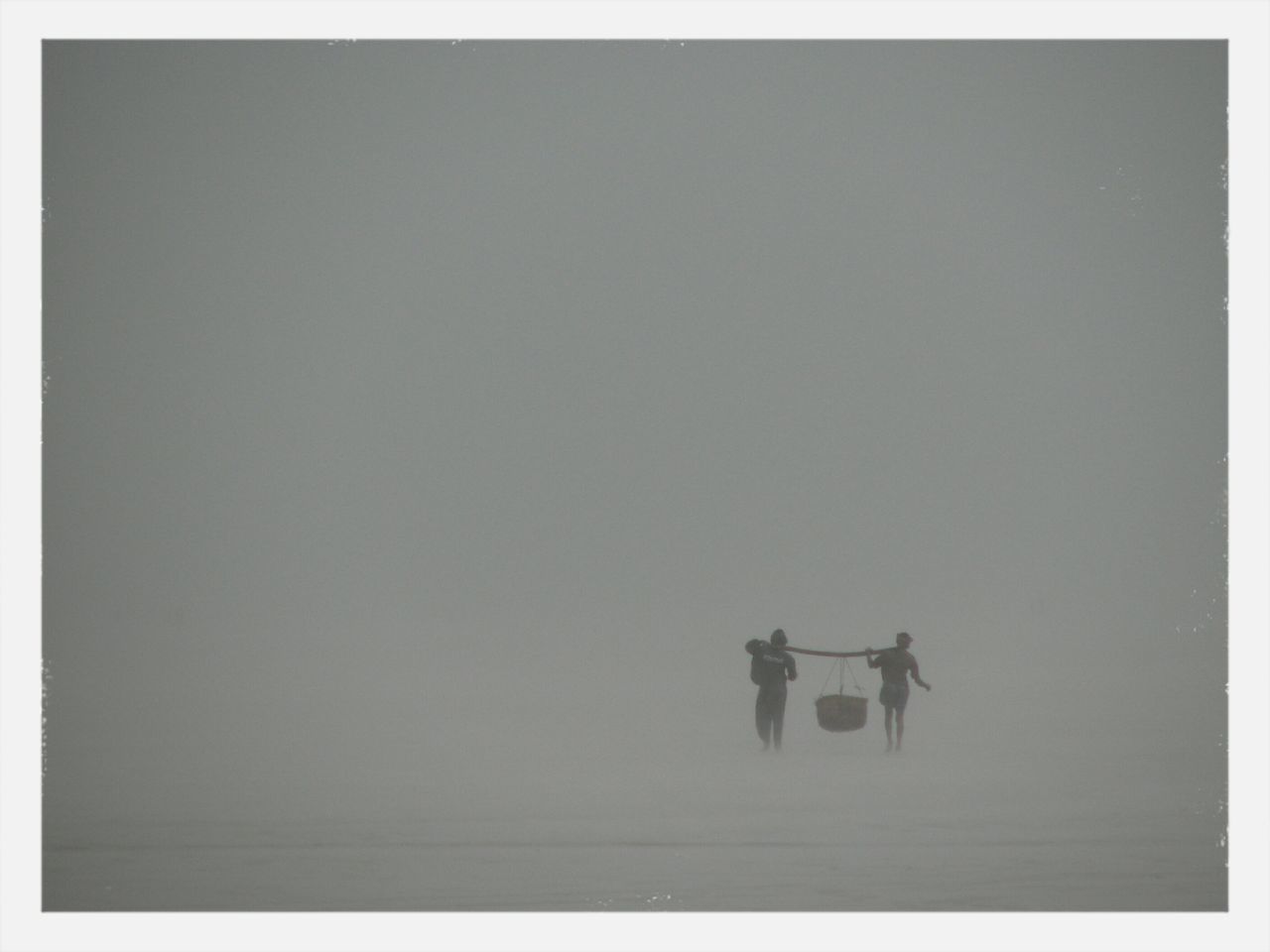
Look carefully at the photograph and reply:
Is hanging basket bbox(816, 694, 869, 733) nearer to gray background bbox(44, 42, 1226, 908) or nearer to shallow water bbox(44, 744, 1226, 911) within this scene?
shallow water bbox(44, 744, 1226, 911)

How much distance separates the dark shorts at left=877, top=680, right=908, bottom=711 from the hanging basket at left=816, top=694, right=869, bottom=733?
0.43 m

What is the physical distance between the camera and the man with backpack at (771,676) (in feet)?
42.6

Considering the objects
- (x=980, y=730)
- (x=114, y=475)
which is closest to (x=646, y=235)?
(x=114, y=475)

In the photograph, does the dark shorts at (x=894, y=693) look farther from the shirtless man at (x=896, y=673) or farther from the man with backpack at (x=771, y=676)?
the man with backpack at (x=771, y=676)


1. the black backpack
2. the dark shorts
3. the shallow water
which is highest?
the black backpack

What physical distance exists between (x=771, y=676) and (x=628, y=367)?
40.9 m

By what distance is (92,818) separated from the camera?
Answer: 35.3 feet

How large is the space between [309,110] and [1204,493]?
2518cm

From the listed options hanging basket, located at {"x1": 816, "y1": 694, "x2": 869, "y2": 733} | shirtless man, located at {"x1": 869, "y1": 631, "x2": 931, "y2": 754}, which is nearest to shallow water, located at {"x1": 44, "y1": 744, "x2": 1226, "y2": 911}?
shirtless man, located at {"x1": 869, "y1": 631, "x2": 931, "y2": 754}

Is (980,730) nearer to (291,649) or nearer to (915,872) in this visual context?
(915,872)

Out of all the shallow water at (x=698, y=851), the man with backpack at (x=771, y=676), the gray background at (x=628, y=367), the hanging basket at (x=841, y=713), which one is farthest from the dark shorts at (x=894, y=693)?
the gray background at (x=628, y=367)

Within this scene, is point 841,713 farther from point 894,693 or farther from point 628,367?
point 628,367

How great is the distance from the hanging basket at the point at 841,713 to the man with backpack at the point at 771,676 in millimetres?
571

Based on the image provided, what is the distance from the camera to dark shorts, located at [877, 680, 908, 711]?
535 inches
